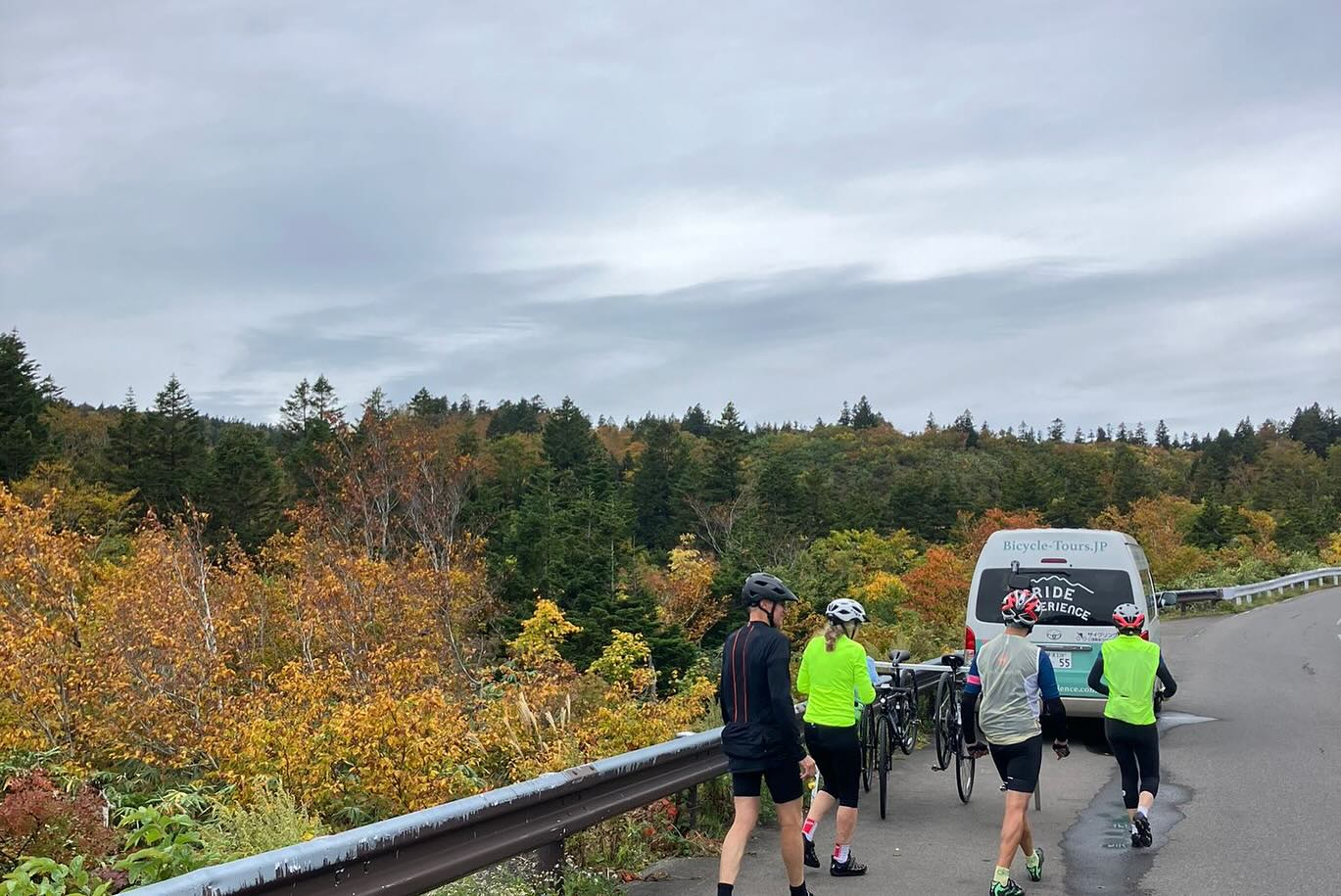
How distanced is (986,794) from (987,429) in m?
159

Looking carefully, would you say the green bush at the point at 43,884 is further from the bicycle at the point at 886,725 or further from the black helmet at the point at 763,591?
the bicycle at the point at 886,725

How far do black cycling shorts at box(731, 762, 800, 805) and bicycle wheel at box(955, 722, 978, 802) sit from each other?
3.90 meters

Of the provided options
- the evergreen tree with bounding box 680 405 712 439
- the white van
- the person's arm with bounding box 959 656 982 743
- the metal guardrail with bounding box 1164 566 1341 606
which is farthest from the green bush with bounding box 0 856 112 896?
the evergreen tree with bounding box 680 405 712 439

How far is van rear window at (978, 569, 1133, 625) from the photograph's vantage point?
12.7 m

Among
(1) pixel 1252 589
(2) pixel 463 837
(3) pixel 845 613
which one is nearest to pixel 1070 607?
(3) pixel 845 613

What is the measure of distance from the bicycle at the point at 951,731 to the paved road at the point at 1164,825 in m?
0.17

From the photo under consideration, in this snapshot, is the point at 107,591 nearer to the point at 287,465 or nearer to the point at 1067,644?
the point at 1067,644

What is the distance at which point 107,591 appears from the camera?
17.9 metres

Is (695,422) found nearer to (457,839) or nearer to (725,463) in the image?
(725,463)

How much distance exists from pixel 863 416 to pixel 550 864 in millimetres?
179618

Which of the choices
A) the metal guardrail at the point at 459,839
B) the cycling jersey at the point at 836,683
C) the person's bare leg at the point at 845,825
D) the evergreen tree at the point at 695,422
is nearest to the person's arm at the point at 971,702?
the cycling jersey at the point at 836,683

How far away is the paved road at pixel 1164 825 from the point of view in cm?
738

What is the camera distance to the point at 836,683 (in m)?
7.57

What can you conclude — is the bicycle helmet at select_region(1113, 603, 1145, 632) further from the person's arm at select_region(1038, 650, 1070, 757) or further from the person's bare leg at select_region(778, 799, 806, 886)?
the person's bare leg at select_region(778, 799, 806, 886)
